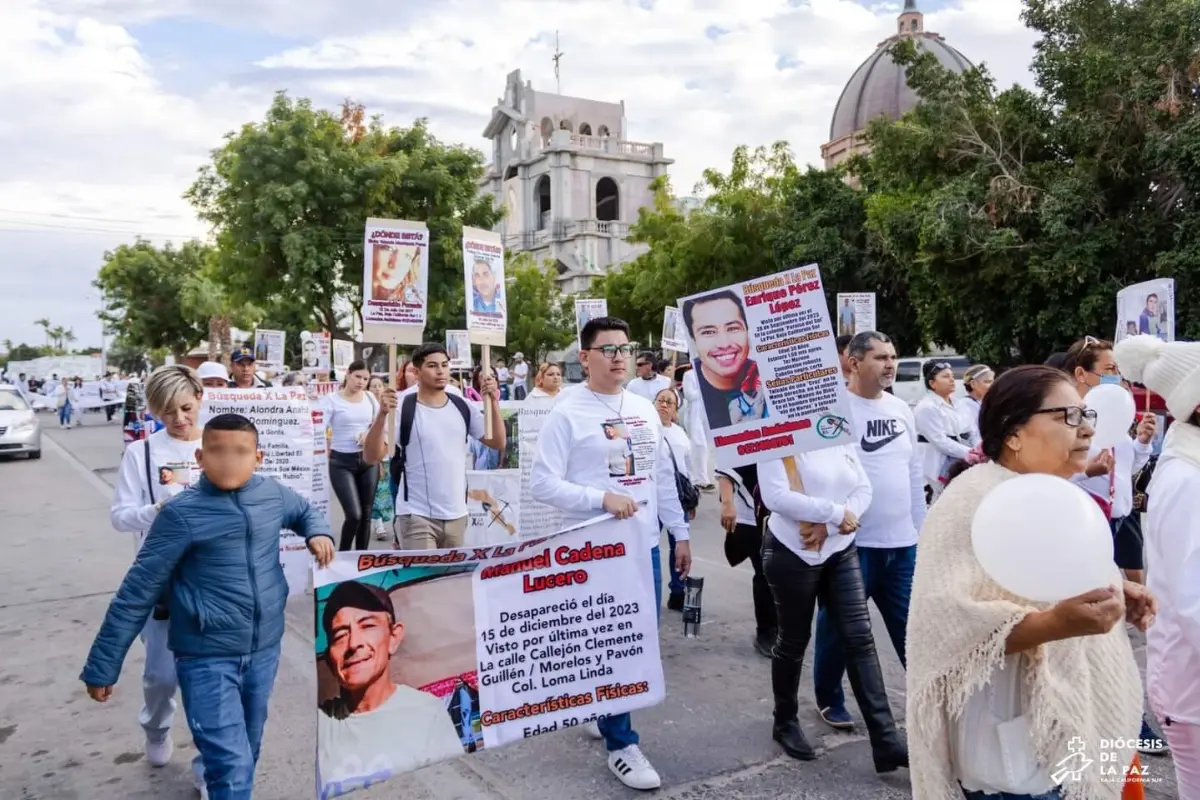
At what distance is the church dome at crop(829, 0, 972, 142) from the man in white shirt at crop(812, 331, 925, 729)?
47.4 m

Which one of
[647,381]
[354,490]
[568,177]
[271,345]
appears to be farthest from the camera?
[568,177]

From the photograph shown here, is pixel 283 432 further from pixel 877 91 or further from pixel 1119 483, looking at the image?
pixel 877 91

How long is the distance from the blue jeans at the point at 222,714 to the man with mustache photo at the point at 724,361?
7.28 ft

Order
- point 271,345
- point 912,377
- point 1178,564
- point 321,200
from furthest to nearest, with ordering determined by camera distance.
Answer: point 321,200
point 912,377
point 271,345
point 1178,564

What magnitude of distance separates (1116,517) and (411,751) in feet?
13.1

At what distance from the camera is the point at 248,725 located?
352 centimetres

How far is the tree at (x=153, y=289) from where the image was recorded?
156 feet

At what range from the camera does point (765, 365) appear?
436 centimetres

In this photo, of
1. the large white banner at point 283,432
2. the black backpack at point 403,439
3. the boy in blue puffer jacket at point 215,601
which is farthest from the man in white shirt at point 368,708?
the large white banner at point 283,432

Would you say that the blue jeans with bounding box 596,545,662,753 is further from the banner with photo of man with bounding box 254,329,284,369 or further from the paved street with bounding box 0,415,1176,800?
the banner with photo of man with bounding box 254,329,284,369

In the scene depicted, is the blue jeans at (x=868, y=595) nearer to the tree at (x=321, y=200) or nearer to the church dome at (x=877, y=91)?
the tree at (x=321, y=200)

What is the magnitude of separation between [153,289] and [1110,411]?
5089cm

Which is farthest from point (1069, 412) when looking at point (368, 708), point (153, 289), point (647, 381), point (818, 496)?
point (153, 289)

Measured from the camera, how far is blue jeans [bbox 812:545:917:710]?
4.52 metres
